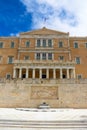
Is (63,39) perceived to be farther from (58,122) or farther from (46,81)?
(58,122)

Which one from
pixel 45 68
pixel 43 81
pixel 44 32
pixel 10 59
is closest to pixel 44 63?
pixel 45 68

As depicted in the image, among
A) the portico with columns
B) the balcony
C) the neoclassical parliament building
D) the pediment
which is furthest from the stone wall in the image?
the pediment

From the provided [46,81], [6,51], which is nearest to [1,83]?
[46,81]

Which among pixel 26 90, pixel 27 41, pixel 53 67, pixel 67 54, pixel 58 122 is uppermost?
pixel 27 41

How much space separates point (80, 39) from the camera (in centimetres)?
3691

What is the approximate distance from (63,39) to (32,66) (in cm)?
1001

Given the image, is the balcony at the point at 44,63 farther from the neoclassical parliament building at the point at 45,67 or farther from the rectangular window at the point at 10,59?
the rectangular window at the point at 10,59

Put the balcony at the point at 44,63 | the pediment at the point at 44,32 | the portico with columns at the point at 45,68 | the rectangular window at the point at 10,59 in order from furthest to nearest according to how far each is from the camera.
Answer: the pediment at the point at 44,32, the rectangular window at the point at 10,59, the balcony at the point at 44,63, the portico with columns at the point at 45,68

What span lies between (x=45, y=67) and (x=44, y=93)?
12.2 meters

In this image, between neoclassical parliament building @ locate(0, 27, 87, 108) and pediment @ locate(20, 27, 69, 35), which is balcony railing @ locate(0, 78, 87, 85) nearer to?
neoclassical parliament building @ locate(0, 27, 87, 108)

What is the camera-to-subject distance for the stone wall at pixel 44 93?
1927 centimetres

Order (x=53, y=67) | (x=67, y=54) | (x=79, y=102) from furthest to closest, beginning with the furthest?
(x=67, y=54)
(x=53, y=67)
(x=79, y=102)

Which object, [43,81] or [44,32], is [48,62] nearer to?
[44,32]

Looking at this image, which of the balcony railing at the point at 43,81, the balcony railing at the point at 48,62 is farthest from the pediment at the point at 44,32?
the balcony railing at the point at 43,81
